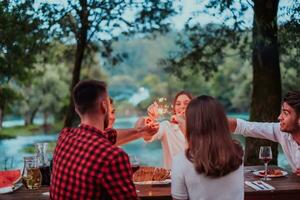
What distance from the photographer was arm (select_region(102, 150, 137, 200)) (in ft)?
5.89

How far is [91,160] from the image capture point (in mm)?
1810

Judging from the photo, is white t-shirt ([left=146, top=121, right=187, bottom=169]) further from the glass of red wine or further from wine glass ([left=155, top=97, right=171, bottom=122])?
the glass of red wine

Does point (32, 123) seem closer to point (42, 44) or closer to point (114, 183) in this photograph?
point (42, 44)

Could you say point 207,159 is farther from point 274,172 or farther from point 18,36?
point 18,36

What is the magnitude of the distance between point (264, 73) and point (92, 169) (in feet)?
12.5

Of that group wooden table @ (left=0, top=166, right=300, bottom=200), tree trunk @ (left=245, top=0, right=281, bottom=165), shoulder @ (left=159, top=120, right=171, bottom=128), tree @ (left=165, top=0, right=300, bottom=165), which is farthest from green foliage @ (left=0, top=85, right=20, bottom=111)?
wooden table @ (left=0, top=166, right=300, bottom=200)

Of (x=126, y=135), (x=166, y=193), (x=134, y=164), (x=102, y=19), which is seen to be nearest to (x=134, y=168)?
(x=134, y=164)

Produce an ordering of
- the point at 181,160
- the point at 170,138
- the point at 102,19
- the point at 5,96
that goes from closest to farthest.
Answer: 1. the point at 181,160
2. the point at 170,138
3. the point at 102,19
4. the point at 5,96

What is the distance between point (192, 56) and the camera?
6730 mm

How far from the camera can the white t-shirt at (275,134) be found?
3.27 m

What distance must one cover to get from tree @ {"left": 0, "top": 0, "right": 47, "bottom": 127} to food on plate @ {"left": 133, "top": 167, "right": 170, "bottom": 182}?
307cm

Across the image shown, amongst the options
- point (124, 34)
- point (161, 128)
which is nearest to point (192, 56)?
point (124, 34)

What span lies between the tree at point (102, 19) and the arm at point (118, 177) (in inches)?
156

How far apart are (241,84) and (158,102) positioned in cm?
1078
